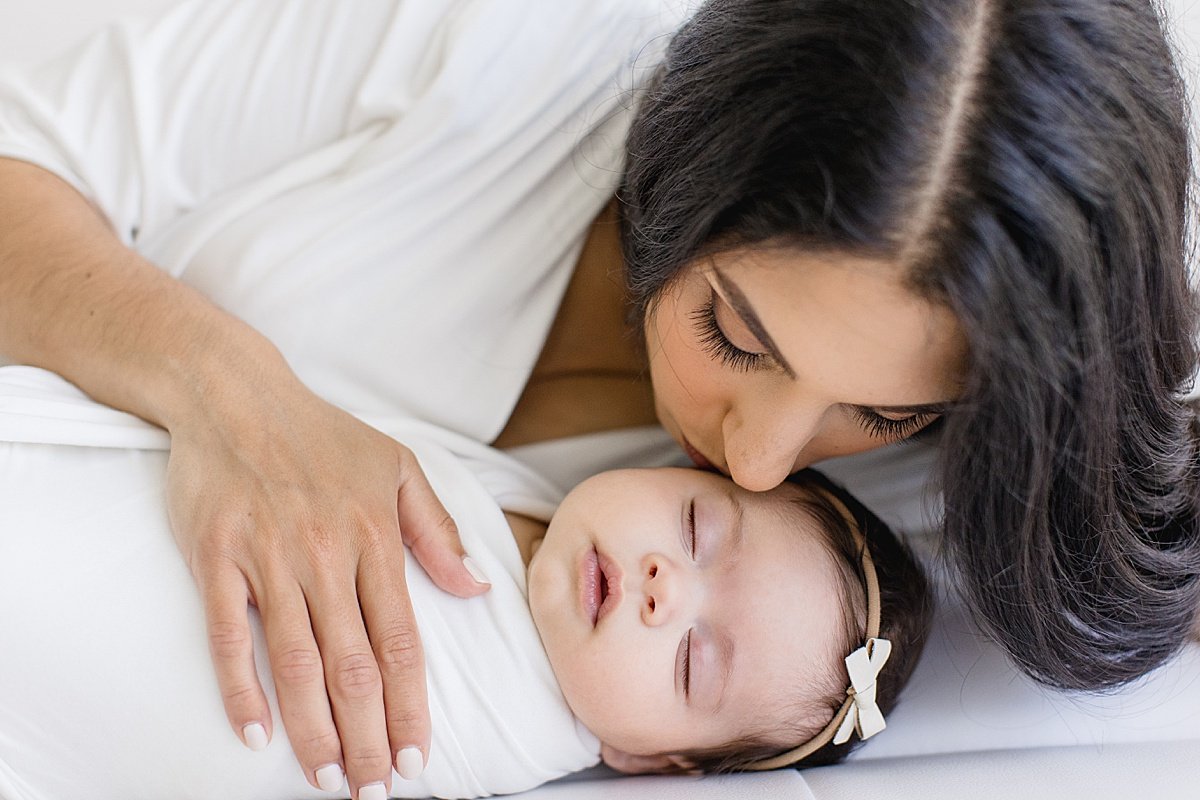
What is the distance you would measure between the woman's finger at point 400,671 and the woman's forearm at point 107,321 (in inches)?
10.9

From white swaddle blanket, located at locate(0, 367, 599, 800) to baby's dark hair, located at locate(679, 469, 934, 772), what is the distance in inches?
9.7

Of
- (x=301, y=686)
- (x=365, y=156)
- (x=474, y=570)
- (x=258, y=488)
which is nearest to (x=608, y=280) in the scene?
(x=365, y=156)

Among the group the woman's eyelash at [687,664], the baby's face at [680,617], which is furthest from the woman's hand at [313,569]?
the woman's eyelash at [687,664]

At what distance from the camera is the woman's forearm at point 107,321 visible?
3.75 feet

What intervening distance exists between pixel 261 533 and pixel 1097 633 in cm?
92

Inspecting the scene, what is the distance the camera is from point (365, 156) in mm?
1292

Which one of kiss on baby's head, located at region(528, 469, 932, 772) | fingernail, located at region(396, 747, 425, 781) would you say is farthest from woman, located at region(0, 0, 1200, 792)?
kiss on baby's head, located at region(528, 469, 932, 772)

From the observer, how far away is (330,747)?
39.1 inches

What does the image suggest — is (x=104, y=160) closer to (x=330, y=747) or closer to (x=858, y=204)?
(x=330, y=747)

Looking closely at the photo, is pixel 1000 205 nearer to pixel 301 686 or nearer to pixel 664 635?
pixel 664 635

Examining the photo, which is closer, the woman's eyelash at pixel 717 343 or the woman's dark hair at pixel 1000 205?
the woman's dark hair at pixel 1000 205

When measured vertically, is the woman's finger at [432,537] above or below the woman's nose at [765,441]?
below

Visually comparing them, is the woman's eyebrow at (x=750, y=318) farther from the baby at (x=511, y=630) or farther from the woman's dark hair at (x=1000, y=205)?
the baby at (x=511, y=630)

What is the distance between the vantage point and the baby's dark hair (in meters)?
1.21
